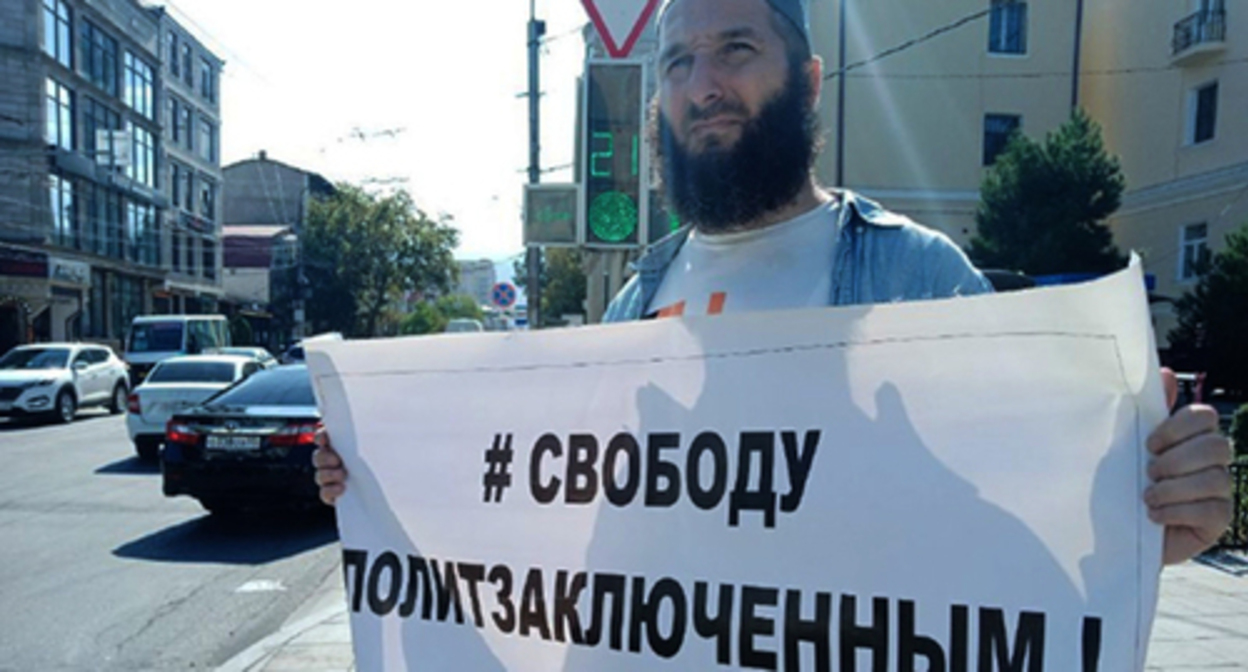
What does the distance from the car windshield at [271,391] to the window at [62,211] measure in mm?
27350

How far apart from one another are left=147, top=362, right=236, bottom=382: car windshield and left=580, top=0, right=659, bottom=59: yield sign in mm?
9658

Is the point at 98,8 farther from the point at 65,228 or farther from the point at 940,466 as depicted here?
the point at 940,466

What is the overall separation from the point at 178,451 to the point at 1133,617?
772 cm

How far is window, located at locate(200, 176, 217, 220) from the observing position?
45281 mm

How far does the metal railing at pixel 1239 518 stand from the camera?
615cm

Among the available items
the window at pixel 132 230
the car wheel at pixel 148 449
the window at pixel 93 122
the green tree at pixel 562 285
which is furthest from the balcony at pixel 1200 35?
the window at pixel 132 230

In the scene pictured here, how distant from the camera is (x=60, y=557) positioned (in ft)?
20.9

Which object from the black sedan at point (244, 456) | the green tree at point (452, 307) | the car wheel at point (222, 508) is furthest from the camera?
the green tree at point (452, 307)

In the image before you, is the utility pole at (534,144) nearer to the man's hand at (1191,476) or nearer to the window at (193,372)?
the window at (193,372)

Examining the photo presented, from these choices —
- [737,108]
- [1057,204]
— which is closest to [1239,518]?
[737,108]

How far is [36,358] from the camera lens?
16.9 meters

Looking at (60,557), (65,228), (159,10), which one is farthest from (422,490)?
(159,10)

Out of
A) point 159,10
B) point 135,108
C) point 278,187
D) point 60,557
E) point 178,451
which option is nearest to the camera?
point 60,557

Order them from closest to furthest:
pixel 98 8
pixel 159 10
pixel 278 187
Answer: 1. pixel 98 8
2. pixel 159 10
3. pixel 278 187
